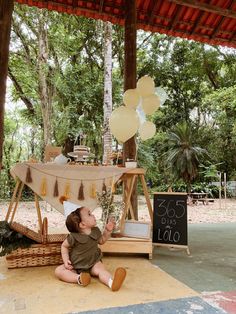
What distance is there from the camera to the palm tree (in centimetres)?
1074

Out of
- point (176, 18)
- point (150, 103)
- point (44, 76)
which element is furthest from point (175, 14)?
point (44, 76)

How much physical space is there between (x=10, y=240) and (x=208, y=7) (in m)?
3.98

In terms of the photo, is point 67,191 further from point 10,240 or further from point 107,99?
point 107,99

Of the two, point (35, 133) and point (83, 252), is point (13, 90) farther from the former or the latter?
point (83, 252)

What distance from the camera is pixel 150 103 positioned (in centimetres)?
342

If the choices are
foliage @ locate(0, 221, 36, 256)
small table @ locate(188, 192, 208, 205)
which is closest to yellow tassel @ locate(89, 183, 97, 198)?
foliage @ locate(0, 221, 36, 256)

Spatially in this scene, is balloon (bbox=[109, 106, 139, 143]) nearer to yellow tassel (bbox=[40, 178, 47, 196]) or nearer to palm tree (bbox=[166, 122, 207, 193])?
yellow tassel (bbox=[40, 178, 47, 196])

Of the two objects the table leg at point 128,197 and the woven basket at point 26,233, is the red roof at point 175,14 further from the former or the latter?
the woven basket at point 26,233

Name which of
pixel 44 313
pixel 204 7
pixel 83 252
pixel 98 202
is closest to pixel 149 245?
pixel 98 202

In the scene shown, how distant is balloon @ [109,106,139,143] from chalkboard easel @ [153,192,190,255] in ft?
2.65

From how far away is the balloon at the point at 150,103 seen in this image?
342cm

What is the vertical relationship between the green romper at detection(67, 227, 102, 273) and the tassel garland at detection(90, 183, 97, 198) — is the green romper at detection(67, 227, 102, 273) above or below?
below

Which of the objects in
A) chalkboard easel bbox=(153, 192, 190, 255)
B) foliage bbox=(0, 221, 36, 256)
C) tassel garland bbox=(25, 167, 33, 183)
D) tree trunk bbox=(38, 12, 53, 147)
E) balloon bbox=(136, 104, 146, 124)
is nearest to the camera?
foliage bbox=(0, 221, 36, 256)

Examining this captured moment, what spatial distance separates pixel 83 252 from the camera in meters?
2.44
